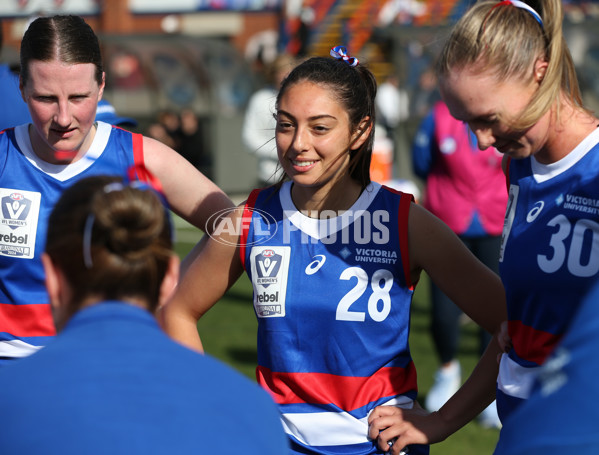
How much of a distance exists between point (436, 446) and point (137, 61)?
Answer: 39.4ft

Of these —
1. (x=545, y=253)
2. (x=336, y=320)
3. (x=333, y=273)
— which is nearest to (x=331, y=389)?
(x=336, y=320)

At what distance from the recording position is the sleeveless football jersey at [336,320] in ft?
8.66

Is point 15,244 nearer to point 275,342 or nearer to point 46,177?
point 46,177

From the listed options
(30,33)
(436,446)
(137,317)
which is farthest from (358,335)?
(436,446)

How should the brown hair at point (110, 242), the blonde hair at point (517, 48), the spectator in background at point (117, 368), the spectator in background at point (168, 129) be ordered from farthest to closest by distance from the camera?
the spectator in background at point (168, 129), the blonde hair at point (517, 48), the brown hair at point (110, 242), the spectator in background at point (117, 368)

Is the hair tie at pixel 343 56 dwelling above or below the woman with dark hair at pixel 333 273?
above

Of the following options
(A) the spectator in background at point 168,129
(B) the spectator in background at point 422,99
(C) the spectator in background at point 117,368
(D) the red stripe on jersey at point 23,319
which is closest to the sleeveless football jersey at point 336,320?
(D) the red stripe on jersey at point 23,319

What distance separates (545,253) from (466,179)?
3382 mm

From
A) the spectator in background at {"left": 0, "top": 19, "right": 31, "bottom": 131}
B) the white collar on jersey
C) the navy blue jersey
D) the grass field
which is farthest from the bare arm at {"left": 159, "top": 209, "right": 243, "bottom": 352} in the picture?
the grass field

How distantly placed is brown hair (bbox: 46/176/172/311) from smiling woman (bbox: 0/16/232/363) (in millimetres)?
1109

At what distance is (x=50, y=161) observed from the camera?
9.73 feet

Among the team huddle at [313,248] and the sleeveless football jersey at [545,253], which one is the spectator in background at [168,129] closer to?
the team huddle at [313,248]

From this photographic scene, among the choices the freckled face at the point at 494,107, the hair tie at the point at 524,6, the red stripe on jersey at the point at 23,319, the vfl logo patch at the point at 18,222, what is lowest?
the red stripe on jersey at the point at 23,319

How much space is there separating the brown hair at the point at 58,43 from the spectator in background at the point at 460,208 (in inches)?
122
